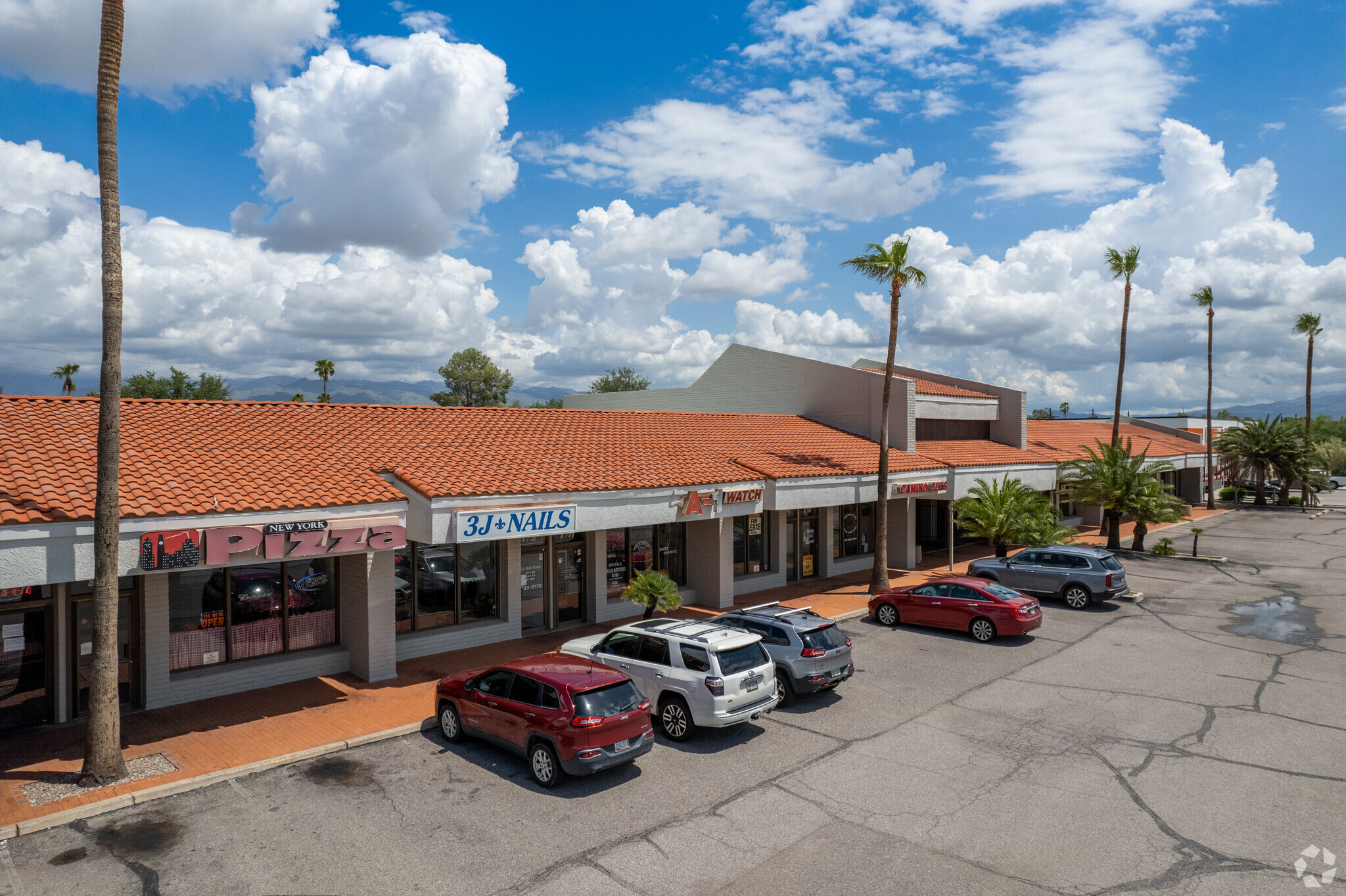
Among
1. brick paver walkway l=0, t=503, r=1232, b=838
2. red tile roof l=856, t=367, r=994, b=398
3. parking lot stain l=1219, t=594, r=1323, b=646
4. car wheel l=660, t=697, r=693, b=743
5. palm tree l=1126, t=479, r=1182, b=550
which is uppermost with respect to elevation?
red tile roof l=856, t=367, r=994, b=398

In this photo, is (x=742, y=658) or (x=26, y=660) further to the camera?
(x=26, y=660)

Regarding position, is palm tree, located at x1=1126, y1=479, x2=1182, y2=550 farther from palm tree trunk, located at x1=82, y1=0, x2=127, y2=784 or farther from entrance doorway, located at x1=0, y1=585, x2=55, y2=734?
entrance doorway, located at x1=0, y1=585, x2=55, y2=734

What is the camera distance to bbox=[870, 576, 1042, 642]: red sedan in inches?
733

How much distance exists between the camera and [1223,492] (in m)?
58.1

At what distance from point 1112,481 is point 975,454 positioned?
17.1 feet

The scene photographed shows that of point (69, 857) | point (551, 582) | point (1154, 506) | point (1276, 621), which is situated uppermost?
point (1154, 506)

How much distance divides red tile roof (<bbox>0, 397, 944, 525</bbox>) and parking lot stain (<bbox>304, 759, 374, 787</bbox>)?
4.30 meters

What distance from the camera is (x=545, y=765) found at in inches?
424

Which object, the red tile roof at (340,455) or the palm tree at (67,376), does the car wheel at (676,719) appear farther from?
the palm tree at (67,376)

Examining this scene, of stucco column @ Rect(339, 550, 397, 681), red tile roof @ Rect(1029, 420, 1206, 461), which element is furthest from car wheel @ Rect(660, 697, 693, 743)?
red tile roof @ Rect(1029, 420, 1206, 461)

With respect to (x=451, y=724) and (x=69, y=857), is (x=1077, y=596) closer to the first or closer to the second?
(x=451, y=724)

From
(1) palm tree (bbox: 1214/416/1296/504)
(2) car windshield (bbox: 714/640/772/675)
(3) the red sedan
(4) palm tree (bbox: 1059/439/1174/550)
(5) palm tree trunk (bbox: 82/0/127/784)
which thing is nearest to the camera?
(5) palm tree trunk (bbox: 82/0/127/784)

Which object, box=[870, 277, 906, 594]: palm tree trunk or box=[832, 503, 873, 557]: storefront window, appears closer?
box=[870, 277, 906, 594]: palm tree trunk

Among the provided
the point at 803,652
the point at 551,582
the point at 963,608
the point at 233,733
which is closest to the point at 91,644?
the point at 233,733
